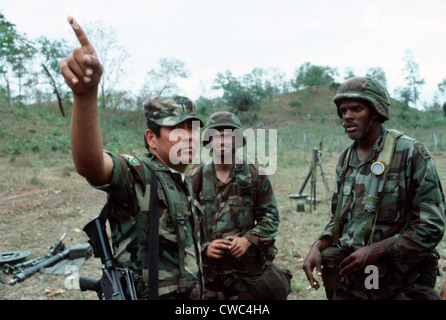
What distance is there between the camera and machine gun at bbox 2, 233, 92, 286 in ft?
16.2

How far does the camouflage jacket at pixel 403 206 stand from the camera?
2094mm

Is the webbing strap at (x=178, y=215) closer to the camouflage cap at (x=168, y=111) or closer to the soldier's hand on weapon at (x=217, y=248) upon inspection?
the camouflage cap at (x=168, y=111)

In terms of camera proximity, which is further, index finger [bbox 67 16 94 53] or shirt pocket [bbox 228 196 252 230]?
shirt pocket [bbox 228 196 252 230]

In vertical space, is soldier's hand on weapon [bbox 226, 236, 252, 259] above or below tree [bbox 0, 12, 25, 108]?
below

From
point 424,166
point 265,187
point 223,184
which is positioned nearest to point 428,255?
point 424,166

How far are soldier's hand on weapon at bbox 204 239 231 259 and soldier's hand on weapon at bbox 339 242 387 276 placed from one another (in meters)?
Answer: 0.95

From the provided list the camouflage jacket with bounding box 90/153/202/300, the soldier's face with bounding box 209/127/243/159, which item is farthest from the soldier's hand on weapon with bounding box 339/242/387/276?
the soldier's face with bounding box 209/127/243/159

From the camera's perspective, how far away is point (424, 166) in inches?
84.6

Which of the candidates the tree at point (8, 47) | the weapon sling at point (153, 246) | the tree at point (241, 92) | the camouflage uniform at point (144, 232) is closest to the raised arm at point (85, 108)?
the camouflage uniform at point (144, 232)

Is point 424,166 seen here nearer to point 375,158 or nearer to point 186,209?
point 375,158

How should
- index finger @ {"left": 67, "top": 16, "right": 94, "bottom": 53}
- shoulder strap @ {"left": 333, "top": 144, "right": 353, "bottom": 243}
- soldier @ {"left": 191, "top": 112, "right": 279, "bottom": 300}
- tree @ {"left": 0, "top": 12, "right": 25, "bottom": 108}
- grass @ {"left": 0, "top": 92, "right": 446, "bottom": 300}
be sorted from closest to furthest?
index finger @ {"left": 67, "top": 16, "right": 94, "bottom": 53} < shoulder strap @ {"left": 333, "top": 144, "right": 353, "bottom": 243} < soldier @ {"left": 191, "top": 112, "right": 279, "bottom": 300} < grass @ {"left": 0, "top": 92, "right": 446, "bottom": 300} < tree @ {"left": 0, "top": 12, "right": 25, "bottom": 108}

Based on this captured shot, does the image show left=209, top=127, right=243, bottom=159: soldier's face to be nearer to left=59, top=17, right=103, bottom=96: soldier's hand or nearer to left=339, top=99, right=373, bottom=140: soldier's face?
left=339, top=99, right=373, bottom=140: soldier's face

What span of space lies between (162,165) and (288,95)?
2469 inches

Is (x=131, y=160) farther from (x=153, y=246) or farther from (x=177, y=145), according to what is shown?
(x=153, y=246)
